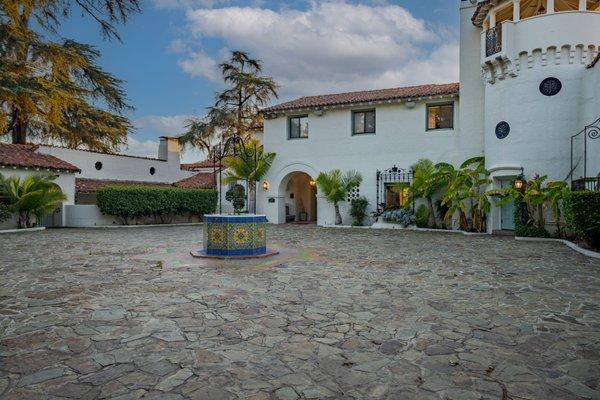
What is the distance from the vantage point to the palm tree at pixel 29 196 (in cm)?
1784

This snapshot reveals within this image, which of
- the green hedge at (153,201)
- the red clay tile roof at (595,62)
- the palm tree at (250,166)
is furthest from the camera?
the palm tree at (250,166)

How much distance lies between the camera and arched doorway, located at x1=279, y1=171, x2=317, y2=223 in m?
25.4

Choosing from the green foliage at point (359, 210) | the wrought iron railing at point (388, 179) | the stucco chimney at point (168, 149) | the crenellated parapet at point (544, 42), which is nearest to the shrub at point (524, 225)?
the crenellated parapet at point (544, 42)

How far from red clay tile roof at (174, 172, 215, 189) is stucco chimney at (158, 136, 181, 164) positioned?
217 centimetres

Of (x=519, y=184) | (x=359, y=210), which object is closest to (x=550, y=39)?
(x=519, y=184)

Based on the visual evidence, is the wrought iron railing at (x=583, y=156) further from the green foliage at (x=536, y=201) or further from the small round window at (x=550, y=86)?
the small round window at (x=550, y=86)

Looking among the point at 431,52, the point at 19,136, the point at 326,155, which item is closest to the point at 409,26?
the point at 431,52

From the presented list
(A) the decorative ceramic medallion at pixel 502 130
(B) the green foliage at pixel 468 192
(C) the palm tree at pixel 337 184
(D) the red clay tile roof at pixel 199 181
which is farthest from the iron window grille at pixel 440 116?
(D) the red clay tile roof at pixel 199 181

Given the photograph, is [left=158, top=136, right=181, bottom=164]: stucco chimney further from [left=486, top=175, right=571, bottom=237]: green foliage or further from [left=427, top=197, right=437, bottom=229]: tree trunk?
[left=486, top=175, right=571, bottom=237]: green foliage

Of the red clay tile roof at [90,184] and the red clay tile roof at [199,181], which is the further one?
the red clay tile roof at [199,181]

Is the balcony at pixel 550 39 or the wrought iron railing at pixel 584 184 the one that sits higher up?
the balcony at pixel 550 39

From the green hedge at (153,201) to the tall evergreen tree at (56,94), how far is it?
689cm

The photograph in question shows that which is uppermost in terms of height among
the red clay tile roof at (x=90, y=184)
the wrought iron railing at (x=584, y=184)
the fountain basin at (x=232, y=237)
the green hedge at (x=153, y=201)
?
the red clay tile roof at (x=90, y=184)

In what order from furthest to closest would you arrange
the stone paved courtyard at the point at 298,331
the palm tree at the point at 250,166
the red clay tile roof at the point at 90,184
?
1. the red clay tile roof at the point at 90,184
2. the palm tree at the point at 250,166
3. the stone paved courtyard at the point at 298,331
